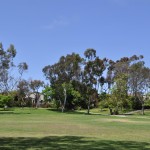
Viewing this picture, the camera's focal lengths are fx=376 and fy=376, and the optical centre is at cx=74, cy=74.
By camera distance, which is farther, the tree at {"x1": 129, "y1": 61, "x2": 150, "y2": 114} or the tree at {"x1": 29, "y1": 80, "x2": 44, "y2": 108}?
the tree at {"x1": 29, "y1": 80, "x2": 44, "y2": 108}

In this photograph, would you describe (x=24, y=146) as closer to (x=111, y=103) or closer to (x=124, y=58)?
(x=111, y=103)

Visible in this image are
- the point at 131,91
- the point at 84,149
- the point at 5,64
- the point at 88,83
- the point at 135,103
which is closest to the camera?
the point at 84,149

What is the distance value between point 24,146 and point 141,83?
7588 cm

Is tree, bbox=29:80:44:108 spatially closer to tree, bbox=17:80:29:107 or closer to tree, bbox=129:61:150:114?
tree, bbox=17:80:29:107

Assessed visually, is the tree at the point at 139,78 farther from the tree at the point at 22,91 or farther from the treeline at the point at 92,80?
the tree at the point at 22,91

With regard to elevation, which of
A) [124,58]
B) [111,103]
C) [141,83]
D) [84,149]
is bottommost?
[84,149]

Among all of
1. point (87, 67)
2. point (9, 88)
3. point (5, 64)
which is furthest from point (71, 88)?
point (5, 64)

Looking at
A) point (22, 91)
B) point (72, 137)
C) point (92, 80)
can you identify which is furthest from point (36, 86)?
point (72, 137)

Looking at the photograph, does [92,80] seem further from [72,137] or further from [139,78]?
[72,137]

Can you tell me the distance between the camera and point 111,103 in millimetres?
77125

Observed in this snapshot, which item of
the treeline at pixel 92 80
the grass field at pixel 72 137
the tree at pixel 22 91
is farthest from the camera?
the tree at pixel 22 91

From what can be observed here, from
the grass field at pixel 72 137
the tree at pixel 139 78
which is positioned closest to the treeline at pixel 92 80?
the tree at pixel 139 78

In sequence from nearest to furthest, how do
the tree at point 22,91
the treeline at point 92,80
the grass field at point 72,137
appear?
1. the grass field at point 72,137
2. the treeline at point 92,80
3. the tree at point 22,91

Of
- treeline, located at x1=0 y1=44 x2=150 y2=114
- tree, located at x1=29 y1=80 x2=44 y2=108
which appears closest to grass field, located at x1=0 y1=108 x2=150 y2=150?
treeline, located at x1=0 y1=44 x2=150 y2=114
